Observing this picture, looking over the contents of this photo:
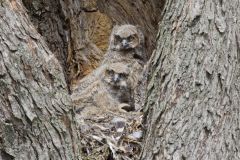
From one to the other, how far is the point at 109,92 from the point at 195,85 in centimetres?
274

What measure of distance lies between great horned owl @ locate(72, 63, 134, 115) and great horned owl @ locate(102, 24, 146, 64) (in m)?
0.77

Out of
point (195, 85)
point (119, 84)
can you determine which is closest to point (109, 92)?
point (119, 84)

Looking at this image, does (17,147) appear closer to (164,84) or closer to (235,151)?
(164,84)

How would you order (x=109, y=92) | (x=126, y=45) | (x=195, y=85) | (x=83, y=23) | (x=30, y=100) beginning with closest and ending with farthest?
(x=30, y=100) < (x=195, y=85) < (x=109, y=92) < (x=83, y=23) < (x=126, y=45)

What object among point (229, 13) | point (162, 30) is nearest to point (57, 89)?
point (162, 30)

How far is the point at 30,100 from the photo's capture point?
3.35 metres

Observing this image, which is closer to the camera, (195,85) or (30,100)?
(30,100)

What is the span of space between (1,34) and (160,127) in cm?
117

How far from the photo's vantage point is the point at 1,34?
3414 millimetres

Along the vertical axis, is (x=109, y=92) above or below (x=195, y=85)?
below

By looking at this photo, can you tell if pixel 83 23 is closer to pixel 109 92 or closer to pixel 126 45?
pixel 126 45

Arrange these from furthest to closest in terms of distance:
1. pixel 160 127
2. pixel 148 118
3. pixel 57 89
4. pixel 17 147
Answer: pixel 148 118 < pixel 160 127 < pixel 57 89 < pixel 17 147

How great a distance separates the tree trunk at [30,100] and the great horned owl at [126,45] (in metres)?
3.88

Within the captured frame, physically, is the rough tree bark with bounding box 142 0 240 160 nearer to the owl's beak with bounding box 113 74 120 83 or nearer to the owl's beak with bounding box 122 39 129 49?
the owl's beak with bounding box 113 74 120 83
